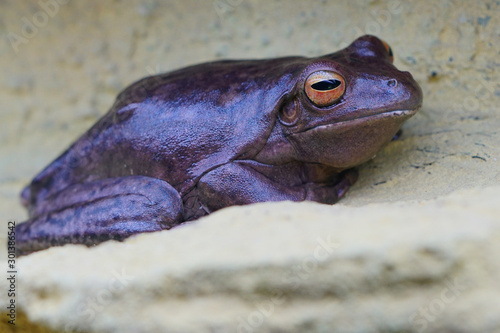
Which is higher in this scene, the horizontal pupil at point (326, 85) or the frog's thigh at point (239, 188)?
the horizontal pupil at point (326, 85)

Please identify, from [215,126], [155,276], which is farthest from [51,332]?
[215,126]

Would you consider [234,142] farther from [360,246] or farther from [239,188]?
[360,246]

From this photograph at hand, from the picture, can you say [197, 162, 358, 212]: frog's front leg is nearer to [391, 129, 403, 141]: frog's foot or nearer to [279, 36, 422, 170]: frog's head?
[279, 36, 422, 170]: frog's head

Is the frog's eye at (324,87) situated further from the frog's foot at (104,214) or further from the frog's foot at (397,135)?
the frog's foot at (104,214)

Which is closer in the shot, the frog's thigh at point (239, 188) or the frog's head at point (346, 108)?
the frog's head at point (346, 108)

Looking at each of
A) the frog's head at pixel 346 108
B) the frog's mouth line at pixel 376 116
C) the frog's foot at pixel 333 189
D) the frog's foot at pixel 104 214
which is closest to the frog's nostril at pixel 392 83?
the frog's head at pixel 346 108

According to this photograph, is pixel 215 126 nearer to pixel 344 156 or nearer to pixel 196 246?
pixel 344 156

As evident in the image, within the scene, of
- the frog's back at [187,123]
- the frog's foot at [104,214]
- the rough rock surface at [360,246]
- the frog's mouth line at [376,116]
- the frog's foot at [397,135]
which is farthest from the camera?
the frog's foot at [397,135]

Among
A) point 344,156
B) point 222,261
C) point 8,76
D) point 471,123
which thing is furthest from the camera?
point 8,76
